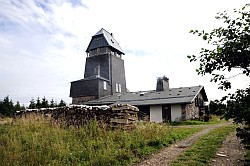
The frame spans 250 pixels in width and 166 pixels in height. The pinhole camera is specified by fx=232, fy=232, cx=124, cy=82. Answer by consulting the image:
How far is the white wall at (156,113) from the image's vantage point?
27.0 m

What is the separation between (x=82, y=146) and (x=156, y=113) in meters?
20.9

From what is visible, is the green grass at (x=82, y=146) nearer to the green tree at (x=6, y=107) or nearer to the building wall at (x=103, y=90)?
the building wall at (x=103, y=90)

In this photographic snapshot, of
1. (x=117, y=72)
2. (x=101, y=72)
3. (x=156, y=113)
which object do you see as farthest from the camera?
(x=117, y=72)

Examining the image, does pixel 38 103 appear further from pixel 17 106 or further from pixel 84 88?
pixel 84 88

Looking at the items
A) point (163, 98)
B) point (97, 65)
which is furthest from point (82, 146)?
point (97, 65)

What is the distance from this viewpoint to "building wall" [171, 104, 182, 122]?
25881 mm

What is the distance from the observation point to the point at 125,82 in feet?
132

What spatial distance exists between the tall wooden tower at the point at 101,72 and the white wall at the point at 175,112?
11.9m

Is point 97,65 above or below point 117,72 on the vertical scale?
above

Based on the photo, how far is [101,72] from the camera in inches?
1446

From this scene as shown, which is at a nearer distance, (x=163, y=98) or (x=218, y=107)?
(x=218, y=107)

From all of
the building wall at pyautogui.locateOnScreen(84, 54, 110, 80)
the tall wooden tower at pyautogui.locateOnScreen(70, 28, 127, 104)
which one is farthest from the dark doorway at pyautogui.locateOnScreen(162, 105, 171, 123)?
the building wall at pyautogui.locateOnScreen(84, 54, 110, 80)

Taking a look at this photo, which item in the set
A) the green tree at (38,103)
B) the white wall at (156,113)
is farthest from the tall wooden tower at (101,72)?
the white wall at (156,113)

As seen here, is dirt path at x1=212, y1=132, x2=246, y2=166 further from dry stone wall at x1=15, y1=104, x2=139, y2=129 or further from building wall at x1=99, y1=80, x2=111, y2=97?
building wall at x1=99, y1=80, x2=111, y2=97
